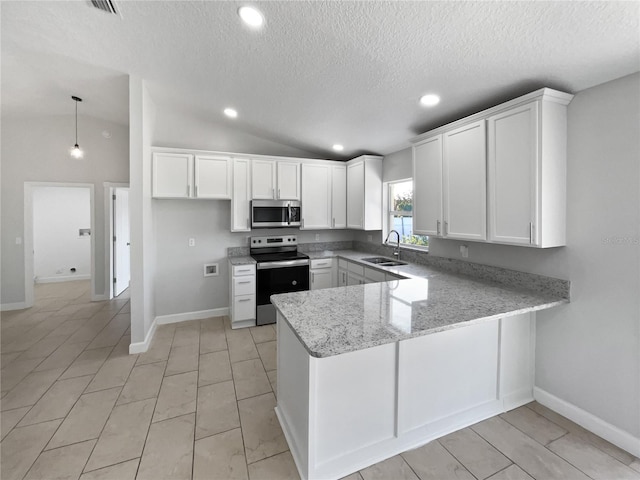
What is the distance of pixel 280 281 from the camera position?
3789 mm

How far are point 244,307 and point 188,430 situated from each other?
1.82 meters

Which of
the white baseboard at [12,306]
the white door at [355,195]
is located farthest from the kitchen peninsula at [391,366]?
the white baseboard at [12,306]

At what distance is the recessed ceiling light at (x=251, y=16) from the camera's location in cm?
171

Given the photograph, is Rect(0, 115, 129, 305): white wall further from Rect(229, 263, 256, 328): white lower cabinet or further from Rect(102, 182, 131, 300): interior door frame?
Rect(229, 263, 256, 328): white lower cabinet

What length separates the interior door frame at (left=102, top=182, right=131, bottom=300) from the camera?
4.70m

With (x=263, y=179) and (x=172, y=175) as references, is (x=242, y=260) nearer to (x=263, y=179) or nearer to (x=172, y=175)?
(x=263, y=179)

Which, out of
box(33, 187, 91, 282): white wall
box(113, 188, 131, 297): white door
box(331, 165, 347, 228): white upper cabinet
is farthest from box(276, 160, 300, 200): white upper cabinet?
box(33, 187, 91, 282): white wall

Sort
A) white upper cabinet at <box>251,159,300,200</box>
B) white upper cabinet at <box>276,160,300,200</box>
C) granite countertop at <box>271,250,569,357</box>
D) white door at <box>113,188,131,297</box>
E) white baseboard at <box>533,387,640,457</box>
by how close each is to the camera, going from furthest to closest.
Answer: white door at <box>113,188,131,297</box> → white upper cabinet at <box>276,160,300,200</box> → white upper cabinet at <box>251,159,300,200</box> → white baseboard at <box>533,387,640,457</box> → granite countertop at <box>271,250,569,357</box>

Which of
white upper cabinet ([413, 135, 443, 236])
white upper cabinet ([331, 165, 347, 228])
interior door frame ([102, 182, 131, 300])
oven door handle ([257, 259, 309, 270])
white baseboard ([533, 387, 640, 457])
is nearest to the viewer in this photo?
white baseboard ([533, 387, 640, 457])

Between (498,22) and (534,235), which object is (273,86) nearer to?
(498,22)

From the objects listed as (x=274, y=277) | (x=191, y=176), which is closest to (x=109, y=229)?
(x=191, y=176)

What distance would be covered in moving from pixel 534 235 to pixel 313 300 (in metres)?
1.61

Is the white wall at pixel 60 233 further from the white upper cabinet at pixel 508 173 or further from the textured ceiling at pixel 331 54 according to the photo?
the white upper cabinet at pixel 508 173

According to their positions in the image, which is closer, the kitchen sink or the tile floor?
the tile floor
